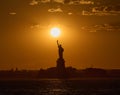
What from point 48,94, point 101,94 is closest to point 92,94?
point 101,94

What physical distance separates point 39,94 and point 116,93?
1583cm

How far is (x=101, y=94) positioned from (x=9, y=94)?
18481 mm

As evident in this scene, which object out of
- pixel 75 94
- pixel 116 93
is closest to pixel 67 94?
pixel 75 94

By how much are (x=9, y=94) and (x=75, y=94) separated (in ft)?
43.3

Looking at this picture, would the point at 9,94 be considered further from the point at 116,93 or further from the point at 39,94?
the point at 116,93

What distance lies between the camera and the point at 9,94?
433 feet

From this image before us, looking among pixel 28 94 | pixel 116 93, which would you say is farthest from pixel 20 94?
pixel 116 93

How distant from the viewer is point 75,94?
5217 inches

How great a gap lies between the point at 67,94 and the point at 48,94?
4.42 m

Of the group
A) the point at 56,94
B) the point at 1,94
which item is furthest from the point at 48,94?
the point at 1,94

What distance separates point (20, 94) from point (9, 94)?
7.24ft

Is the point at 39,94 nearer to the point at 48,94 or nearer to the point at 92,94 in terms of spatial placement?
the point at 48,94

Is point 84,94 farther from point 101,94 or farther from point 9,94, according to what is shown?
point 9,94

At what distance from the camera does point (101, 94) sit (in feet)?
422
